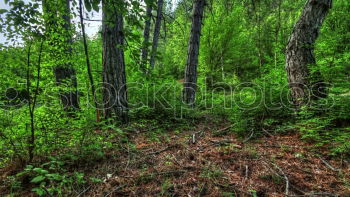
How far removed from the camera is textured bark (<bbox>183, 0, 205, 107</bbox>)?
208 inches

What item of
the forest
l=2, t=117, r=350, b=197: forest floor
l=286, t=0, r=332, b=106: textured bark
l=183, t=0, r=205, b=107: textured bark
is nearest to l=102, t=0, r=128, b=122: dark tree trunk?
the forest

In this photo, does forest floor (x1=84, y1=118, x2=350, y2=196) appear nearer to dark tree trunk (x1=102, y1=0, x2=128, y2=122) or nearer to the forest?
the forest

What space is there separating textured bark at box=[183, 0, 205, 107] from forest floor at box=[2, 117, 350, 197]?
108 inches

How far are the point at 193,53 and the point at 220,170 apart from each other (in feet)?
13.7

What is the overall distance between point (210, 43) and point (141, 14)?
35.9ft

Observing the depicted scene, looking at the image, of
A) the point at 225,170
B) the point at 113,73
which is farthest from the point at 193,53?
the point at 225,170

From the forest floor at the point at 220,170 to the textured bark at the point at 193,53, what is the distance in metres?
2.73

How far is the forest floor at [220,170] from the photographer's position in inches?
62.8

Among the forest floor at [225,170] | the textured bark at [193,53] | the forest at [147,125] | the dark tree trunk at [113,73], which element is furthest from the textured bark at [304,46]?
the dark tree trunk at [113,73]

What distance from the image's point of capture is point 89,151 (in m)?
2.23

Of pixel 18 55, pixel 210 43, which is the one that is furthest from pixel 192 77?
pixel 210 43

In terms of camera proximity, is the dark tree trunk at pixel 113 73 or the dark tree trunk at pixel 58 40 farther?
the dark tree trunk at pixel 113 73

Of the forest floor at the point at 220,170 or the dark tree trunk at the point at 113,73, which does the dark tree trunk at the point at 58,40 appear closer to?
the dark tree trunk at the point at 113,73

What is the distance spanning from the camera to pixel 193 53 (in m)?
5.39
